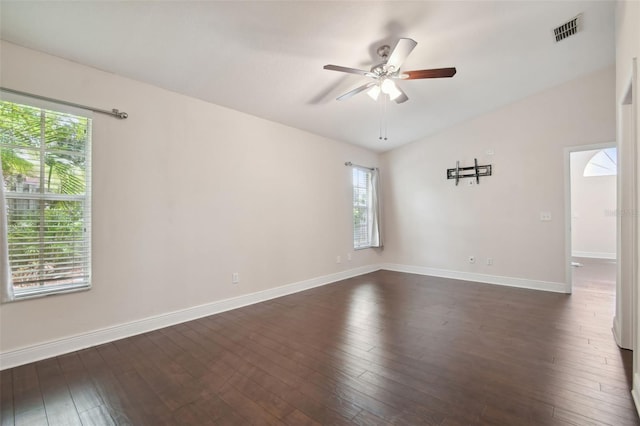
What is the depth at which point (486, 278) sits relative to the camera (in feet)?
15.7

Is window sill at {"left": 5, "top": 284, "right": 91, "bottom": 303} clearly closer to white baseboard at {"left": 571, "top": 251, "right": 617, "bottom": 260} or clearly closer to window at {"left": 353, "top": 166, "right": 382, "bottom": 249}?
window at {"left": 353, "top": 166, "right": 382, "bottom": 249}

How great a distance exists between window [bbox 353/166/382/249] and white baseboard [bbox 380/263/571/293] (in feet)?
2.45

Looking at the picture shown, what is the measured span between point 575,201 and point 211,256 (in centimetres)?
907

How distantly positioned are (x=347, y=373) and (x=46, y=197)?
295 centimetres

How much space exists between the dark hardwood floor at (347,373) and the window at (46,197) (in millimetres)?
738

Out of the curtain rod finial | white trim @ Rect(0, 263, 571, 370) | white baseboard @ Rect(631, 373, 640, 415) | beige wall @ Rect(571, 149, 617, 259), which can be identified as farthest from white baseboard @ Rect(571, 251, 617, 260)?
the curtain rod finial

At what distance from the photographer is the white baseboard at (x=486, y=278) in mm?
4184

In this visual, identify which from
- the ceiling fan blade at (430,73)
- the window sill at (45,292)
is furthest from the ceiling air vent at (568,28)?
the window sill at (45,292)

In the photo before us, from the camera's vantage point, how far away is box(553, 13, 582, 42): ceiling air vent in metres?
2.75

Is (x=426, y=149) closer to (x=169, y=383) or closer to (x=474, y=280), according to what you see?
(x=474, y=280)

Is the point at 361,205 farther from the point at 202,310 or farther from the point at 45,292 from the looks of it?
the point at 45,292

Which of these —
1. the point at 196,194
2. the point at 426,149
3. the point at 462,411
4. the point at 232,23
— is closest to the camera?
the point at 462,411

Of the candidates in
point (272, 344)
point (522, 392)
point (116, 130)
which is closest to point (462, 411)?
point (522, 392)

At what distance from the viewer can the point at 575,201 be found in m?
7.23
